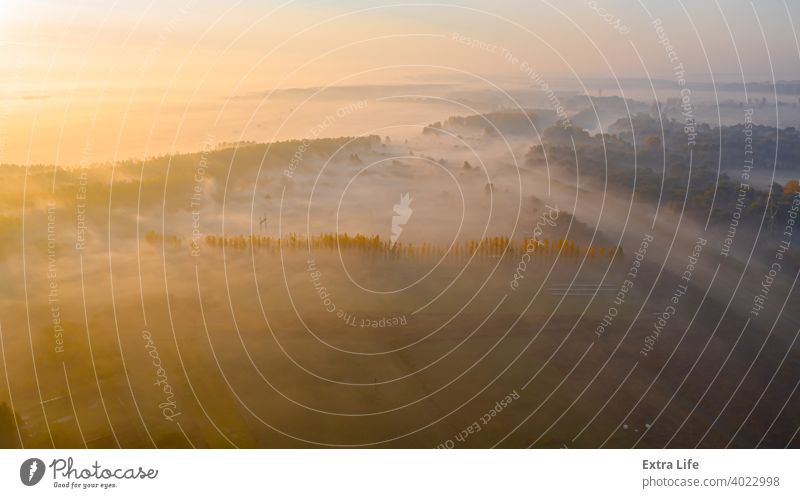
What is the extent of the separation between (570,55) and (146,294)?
121 inches
